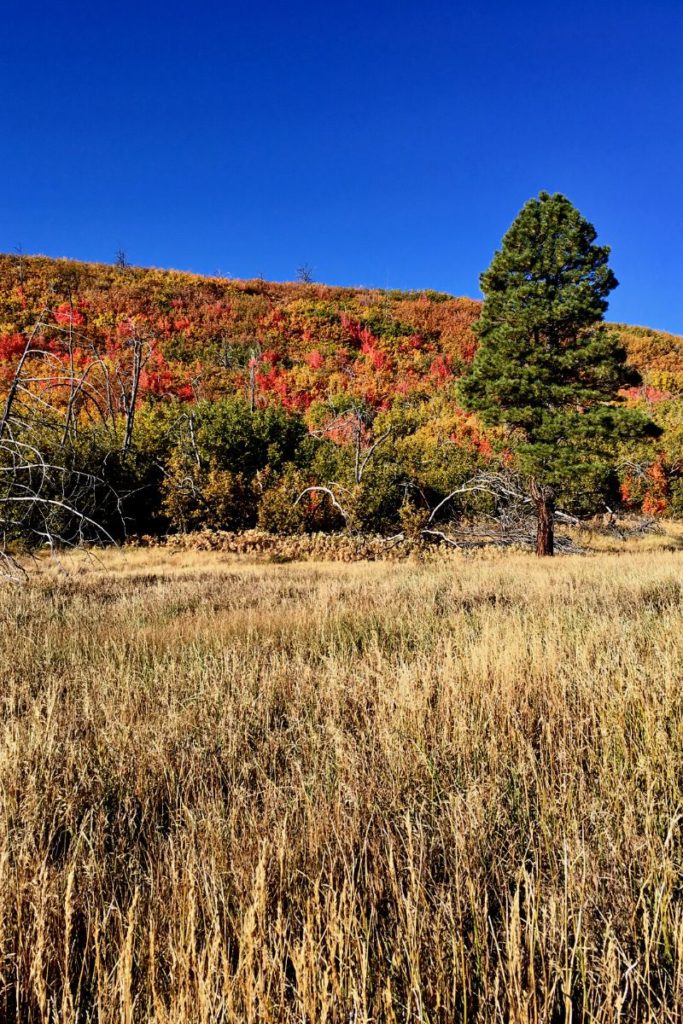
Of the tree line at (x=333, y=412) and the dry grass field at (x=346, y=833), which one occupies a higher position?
the tree line at (x=333, y=412)

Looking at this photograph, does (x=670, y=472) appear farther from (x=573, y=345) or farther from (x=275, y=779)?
(x=275, y=779)

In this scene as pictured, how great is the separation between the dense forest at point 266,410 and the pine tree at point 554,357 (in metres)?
1.22

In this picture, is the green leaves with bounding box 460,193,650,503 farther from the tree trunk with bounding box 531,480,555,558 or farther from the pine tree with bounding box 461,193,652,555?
the tree trunk with bounding box 531,480,555,558

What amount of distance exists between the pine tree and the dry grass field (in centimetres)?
1039

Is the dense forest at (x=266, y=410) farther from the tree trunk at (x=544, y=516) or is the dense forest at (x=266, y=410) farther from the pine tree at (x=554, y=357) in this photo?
the tree trunk at (x=544, y=516)

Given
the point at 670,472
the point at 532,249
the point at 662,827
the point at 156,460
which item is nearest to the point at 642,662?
the point at 662,827

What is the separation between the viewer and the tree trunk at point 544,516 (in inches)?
607

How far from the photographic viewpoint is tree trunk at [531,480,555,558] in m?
15.4

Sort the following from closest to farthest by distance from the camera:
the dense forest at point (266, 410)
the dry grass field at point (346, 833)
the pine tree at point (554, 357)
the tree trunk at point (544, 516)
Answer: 1. the dry grass field at point (346, 833)
2. the pine tree at point (554, 357)
3. the tree trunk at point (544, 516)
4. the dense forest at point (266, 410)

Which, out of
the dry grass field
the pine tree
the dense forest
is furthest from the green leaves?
the dry grass field

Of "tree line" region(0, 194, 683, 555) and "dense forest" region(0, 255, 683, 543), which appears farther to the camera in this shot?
"dense forest" region(0, 255, 683, 543)

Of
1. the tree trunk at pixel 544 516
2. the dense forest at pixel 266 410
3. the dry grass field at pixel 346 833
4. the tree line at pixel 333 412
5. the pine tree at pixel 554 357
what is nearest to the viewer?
the dry grass field at pixel 346 833

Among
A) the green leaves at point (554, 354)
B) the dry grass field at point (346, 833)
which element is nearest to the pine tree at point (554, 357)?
the green leaves at point (554, 354)

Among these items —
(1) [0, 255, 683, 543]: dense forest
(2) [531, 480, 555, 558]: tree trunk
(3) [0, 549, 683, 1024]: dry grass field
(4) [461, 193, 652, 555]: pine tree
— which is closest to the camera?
(3) [0, 549, 683, 1024]: dry grass field
